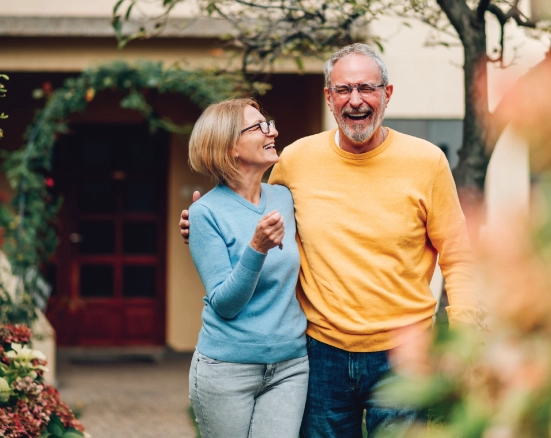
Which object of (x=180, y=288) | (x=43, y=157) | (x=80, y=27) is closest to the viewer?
(x=43, y=157)

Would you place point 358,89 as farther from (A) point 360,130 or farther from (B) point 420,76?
(B) point 420,76

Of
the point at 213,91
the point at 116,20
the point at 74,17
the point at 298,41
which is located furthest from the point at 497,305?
the point at 74,17

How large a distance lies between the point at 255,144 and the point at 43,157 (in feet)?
16.8

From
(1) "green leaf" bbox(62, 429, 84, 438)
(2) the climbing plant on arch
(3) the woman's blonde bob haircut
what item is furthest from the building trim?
(3) the woman's blonde bob haircut

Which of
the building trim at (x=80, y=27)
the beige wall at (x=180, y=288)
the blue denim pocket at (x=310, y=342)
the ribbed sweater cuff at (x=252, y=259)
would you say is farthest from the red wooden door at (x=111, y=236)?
the ribbed sweater cuff at (x=252, y=259)

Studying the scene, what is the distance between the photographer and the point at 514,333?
0.76 meters

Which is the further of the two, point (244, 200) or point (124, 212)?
point (124, 212)

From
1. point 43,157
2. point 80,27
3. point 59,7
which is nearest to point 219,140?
point 43,157

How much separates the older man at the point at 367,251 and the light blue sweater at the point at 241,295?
0.33 feet

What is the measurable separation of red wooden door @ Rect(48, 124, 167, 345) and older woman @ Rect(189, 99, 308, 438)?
7327 mm

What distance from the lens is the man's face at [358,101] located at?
269 cm

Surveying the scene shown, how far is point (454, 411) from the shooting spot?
2.60 ft

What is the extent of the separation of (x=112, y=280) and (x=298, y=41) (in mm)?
5528

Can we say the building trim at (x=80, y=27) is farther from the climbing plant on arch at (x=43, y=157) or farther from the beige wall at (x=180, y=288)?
the beige wall at (x=180, y=288)
